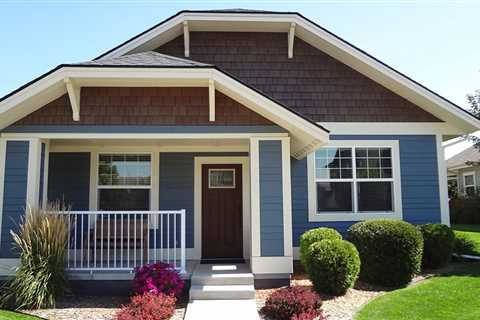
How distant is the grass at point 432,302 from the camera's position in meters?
6.17

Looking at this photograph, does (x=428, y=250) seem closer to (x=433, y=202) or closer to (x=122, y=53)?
(x=433, y=202)

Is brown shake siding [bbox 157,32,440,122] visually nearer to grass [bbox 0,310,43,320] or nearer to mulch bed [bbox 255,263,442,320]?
mulch bed [bbox 255,263,442,320]

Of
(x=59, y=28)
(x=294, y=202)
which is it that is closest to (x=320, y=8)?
(x=294, y=202)

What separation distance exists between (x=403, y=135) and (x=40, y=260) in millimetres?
8300

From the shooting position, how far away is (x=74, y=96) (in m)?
7.54

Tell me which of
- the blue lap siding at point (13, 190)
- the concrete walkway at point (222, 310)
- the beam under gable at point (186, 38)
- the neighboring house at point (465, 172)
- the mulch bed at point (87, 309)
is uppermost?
the beam under gable at point (186, 38)

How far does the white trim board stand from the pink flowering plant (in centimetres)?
549

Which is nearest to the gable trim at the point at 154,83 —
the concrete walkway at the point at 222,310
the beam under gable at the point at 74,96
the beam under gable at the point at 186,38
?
the beam under gable at the point at 74,96

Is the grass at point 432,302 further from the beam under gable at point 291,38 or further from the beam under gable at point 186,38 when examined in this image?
the beam under gable at point 186,38

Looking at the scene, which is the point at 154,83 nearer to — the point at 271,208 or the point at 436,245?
the point at 271,208

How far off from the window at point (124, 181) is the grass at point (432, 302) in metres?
5.65

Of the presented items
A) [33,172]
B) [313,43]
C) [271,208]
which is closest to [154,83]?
[33,172]

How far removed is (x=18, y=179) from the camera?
771 centimetres

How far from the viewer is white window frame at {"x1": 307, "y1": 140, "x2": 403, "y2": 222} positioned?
9.91 meters
